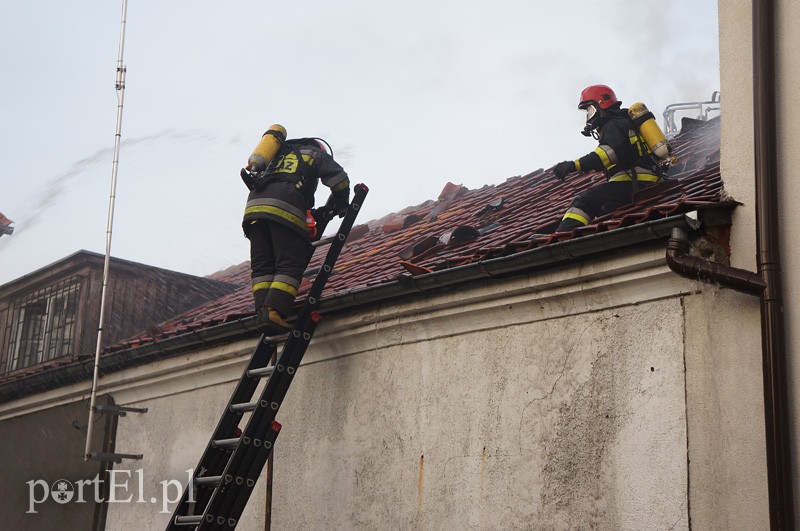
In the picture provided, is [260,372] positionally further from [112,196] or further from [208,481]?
[112,196]

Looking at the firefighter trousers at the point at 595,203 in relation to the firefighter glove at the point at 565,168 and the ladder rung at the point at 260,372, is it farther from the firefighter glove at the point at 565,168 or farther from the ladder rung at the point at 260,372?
the ladder rung at the point at 260,372

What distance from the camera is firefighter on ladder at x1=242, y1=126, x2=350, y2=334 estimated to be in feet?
27.1

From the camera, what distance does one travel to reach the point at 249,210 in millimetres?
8523

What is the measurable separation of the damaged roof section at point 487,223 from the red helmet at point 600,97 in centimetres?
72

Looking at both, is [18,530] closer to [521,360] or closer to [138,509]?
[138,509]

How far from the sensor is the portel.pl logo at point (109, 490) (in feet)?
33.1

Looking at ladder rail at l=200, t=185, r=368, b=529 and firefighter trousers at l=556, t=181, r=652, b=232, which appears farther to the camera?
ladder rail at l=200, t=185, r=368, b=529

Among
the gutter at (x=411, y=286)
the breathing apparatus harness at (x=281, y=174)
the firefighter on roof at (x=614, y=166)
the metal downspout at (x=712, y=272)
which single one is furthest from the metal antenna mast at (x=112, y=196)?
the metal downspout at (x=712, y=272)

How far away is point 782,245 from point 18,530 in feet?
30.6

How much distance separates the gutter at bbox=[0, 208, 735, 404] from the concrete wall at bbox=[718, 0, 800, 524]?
8.1 inches

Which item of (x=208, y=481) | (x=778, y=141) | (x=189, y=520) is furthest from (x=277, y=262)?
(x=778, y=141)

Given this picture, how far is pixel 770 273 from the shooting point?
18.4 feet

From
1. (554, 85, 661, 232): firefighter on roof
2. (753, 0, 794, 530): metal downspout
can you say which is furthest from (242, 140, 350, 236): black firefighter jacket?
(753, 0, 794, 530): metal downspout

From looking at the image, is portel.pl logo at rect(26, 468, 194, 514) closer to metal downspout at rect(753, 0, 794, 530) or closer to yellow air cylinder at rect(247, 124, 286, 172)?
yellow air cylinder at rect(247, 124, 286, 172)
